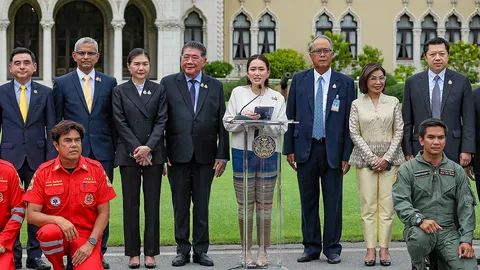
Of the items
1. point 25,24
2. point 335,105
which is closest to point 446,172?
point 335,105

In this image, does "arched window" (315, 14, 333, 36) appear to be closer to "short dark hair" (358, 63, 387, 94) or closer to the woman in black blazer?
"short dark hair" (358, 63, 387, 94)

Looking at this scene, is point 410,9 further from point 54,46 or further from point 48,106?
point 48,106

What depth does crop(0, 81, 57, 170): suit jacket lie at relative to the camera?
8414mm

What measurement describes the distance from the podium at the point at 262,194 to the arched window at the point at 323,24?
103ft

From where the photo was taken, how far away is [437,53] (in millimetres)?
8680

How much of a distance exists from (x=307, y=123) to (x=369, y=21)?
31.4 metres

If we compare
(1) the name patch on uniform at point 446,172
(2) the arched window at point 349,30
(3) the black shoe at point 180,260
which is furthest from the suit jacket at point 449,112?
(2) the arched window at point 349,30

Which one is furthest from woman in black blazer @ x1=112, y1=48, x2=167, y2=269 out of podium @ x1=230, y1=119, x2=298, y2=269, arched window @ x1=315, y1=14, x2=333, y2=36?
arched window @ x1=315, y1=14, x2=333, y2=36

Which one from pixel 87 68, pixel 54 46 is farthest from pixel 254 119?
pixel 54 46

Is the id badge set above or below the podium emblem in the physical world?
above

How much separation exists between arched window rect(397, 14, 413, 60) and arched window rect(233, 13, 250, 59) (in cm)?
672

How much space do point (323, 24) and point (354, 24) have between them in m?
1.40

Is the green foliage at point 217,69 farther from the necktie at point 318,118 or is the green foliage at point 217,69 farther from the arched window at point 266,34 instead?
the necktie at point 318,118

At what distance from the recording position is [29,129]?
8.45 metres
